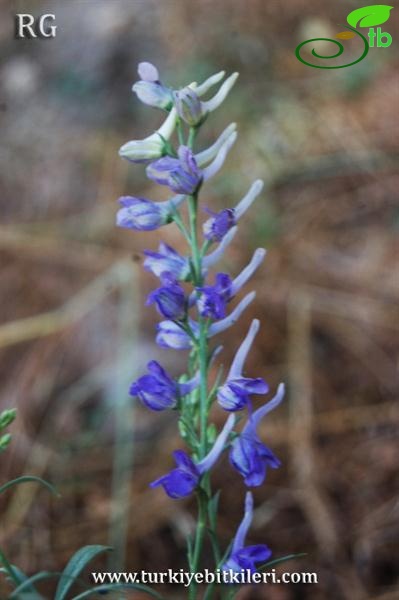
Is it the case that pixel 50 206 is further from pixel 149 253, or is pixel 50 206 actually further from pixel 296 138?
pixel 149 253

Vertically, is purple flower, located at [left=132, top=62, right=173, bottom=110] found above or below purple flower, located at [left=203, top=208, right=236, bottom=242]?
above

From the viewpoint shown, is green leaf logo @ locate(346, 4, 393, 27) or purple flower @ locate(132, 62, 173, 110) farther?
green leaf logo @ locate(346, 4, 393, 27)

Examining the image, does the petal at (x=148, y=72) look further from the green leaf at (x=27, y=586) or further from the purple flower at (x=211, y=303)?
the green leaf at (x=27, y=586)

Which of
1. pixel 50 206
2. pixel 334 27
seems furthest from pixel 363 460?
pixel 334 27

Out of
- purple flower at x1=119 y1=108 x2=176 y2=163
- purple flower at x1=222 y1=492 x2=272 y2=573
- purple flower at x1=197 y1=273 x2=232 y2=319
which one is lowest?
purple flower at x1=222 y1=492 x2=272 y2=573

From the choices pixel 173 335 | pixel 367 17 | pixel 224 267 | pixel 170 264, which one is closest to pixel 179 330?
pixel 173 335

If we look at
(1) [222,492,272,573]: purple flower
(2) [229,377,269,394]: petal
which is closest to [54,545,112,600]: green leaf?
(1) [222,492,272,573]: purple flower

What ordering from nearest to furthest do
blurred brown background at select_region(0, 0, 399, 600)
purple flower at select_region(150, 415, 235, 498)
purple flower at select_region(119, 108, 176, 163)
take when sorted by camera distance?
1. purple flower at select_region(150, 415, 235, 498)
2. purple flower at select_region(119, 108, 176, 163)
3. blurred brown background at select_region(0, 0, 399, 600)

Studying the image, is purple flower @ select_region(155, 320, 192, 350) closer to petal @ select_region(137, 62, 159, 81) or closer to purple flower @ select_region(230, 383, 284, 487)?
purple flower @ select_region(230, 383, 284, 487)

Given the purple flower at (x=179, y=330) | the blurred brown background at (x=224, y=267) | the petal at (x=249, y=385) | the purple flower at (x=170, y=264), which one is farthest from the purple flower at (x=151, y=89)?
the blurred brown background at (x=224, y=267)
